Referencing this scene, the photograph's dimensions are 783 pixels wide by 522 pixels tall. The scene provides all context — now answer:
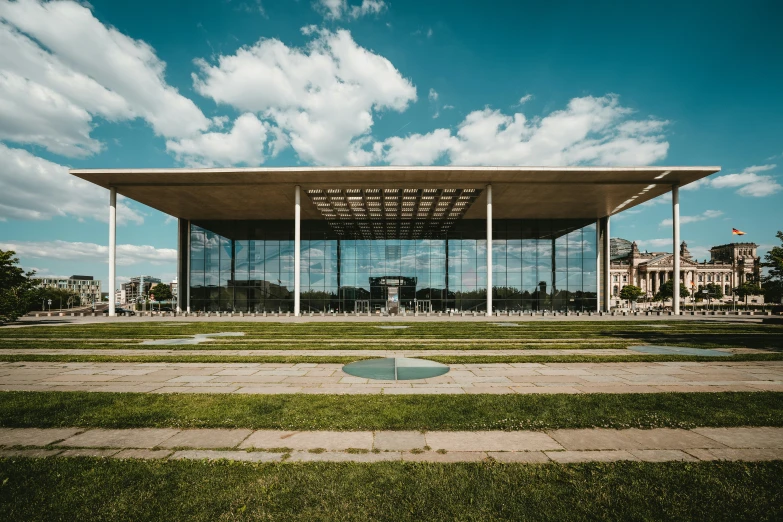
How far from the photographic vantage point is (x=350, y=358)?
13.0 meters

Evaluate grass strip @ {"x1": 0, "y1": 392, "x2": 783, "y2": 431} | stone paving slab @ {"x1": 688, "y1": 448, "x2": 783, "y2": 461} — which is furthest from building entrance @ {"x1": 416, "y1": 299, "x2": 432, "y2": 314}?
stone paving slab @ {"x1": 688, "y1": 448, "x2": 783, "y2": 461}

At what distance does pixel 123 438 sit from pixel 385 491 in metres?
4.27

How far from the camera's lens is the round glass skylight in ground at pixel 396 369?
10.0 m

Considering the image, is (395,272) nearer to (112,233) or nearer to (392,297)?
(392,297)

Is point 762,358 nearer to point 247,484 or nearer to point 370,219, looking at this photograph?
point 247,484

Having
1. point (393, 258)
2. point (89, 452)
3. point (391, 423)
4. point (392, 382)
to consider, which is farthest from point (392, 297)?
point (89, 452)

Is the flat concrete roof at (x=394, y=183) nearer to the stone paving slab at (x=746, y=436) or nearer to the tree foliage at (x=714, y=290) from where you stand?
the stone paving slab at (x=746, y=436)

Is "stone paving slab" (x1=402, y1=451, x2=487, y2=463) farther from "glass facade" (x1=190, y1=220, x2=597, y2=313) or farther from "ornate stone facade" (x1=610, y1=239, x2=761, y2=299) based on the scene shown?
"ornate stone facade" (x1=610, y1=239, x2=761, y2=299)

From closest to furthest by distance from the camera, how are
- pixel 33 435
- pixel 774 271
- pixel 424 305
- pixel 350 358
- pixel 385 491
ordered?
pixel 385 491, pixel 33 435, pixel 350 358, pixel 774 271, pixel 424 305

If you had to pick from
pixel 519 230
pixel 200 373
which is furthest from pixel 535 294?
pixel 200 373

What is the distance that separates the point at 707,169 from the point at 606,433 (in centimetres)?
3821

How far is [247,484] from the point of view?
13.8 ft

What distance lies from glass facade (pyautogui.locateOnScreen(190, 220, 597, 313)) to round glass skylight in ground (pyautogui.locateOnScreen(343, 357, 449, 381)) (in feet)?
114

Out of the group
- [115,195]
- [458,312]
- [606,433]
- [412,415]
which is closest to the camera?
[606,433]
